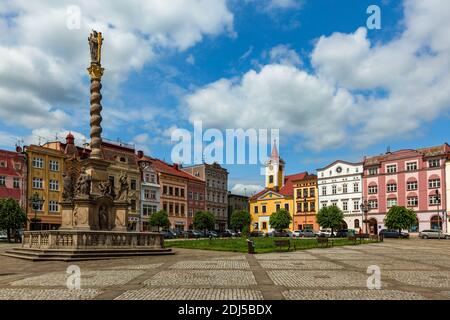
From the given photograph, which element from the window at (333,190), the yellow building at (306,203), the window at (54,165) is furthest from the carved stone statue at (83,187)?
the window at (333,190)

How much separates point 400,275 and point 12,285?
11.4 m

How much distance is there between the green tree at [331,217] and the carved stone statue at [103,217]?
45.5 m

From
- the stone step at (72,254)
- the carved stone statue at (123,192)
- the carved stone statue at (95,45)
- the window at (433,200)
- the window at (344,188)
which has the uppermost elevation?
the carved stone statue at (95,45)

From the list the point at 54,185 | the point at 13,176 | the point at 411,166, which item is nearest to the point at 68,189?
the point at 13,176

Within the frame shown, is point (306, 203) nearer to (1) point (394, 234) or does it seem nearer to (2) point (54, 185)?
(1) point (394, 234)

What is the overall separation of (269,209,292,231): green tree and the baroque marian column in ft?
168

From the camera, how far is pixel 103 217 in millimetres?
24531

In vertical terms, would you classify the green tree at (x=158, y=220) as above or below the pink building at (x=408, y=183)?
below

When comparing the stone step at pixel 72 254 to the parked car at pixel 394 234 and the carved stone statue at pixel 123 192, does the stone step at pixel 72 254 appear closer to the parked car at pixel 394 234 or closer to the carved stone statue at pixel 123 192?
the carved stone statue at pixel 123 192

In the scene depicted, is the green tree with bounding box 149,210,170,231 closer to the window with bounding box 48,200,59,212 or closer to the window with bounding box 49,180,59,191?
the window with bounding box 48,200,59,212

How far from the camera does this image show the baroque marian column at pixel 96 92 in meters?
25.6
